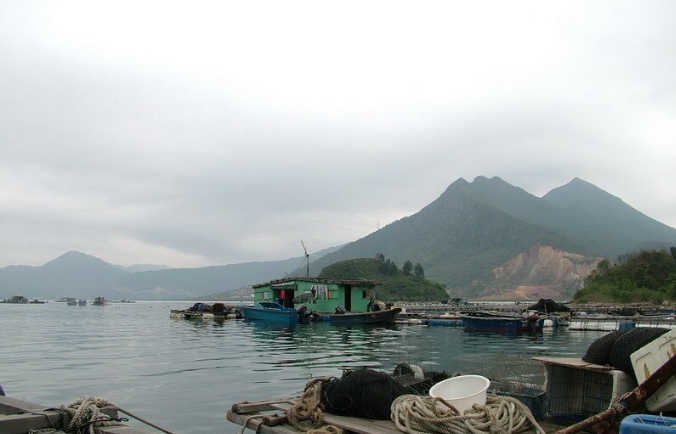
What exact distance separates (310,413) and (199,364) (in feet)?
49.5

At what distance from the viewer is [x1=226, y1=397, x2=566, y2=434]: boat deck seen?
→ 20.5 feet

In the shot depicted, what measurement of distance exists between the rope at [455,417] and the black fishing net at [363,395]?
1.12 ft

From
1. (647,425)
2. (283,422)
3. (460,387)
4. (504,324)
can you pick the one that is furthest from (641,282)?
(647,425)

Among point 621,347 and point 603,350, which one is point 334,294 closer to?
point 603,350

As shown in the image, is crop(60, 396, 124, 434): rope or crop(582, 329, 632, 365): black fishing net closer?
crop(60, 396, 124, 434): rope

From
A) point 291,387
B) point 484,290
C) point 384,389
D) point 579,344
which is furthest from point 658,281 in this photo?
point 484,290

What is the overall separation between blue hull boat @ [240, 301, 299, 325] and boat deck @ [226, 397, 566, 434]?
37320 mm

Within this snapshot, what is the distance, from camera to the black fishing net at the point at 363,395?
6785 mm

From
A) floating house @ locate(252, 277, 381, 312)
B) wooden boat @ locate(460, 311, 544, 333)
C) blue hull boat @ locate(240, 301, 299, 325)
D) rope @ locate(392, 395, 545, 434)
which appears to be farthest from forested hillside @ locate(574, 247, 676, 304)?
rope @ locate(392, 395, 545, 434)

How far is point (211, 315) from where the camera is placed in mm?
56750

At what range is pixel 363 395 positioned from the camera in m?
6.88

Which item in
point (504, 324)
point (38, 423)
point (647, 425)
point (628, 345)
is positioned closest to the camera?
point (647, 425)

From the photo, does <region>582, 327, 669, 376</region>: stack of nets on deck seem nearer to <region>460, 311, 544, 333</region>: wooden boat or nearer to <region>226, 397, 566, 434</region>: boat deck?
<region>226, 397, 566, 434</region>: boat deck

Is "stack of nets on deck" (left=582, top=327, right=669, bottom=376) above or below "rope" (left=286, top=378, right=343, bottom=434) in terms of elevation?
above
